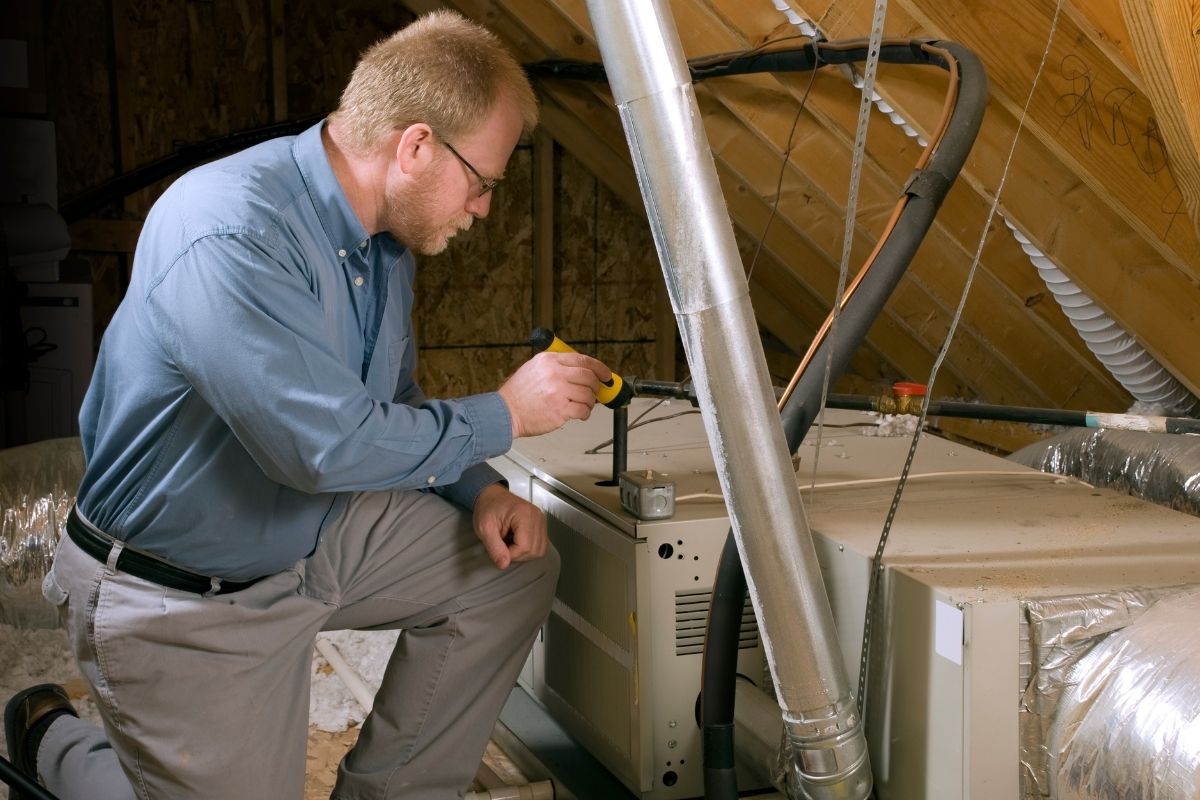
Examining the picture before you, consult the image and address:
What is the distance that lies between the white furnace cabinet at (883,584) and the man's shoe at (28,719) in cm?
75

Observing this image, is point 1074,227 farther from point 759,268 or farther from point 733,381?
point 759,268

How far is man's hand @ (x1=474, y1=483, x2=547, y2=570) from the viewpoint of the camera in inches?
64.6

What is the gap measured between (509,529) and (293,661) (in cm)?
34

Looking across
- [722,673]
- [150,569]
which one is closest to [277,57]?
[150,569]

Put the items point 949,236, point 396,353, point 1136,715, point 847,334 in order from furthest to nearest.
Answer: point 949,236
point 396,353
point 847,334
point 1136,715

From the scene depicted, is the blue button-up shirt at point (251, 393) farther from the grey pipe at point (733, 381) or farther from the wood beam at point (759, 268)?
the wood beam at point (759, 268)

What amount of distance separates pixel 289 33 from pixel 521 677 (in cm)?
274

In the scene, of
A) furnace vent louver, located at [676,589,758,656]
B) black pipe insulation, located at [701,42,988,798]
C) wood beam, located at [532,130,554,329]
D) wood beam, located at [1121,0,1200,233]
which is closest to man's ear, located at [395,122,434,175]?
black pipe insulation, located at [701,42,988,798]

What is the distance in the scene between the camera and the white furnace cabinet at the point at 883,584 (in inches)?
47.2

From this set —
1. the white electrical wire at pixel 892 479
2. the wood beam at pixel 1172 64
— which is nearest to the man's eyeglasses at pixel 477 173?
the white electrical wire at pixel 892 479

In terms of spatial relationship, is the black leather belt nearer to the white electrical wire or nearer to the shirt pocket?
the shirt pocket

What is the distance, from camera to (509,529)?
1.67 m

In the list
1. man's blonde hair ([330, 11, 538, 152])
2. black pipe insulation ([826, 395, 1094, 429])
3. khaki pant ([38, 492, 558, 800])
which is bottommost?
khaki pant ([38, 492, 558, 800])

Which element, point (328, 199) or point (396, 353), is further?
point (396, 353)
